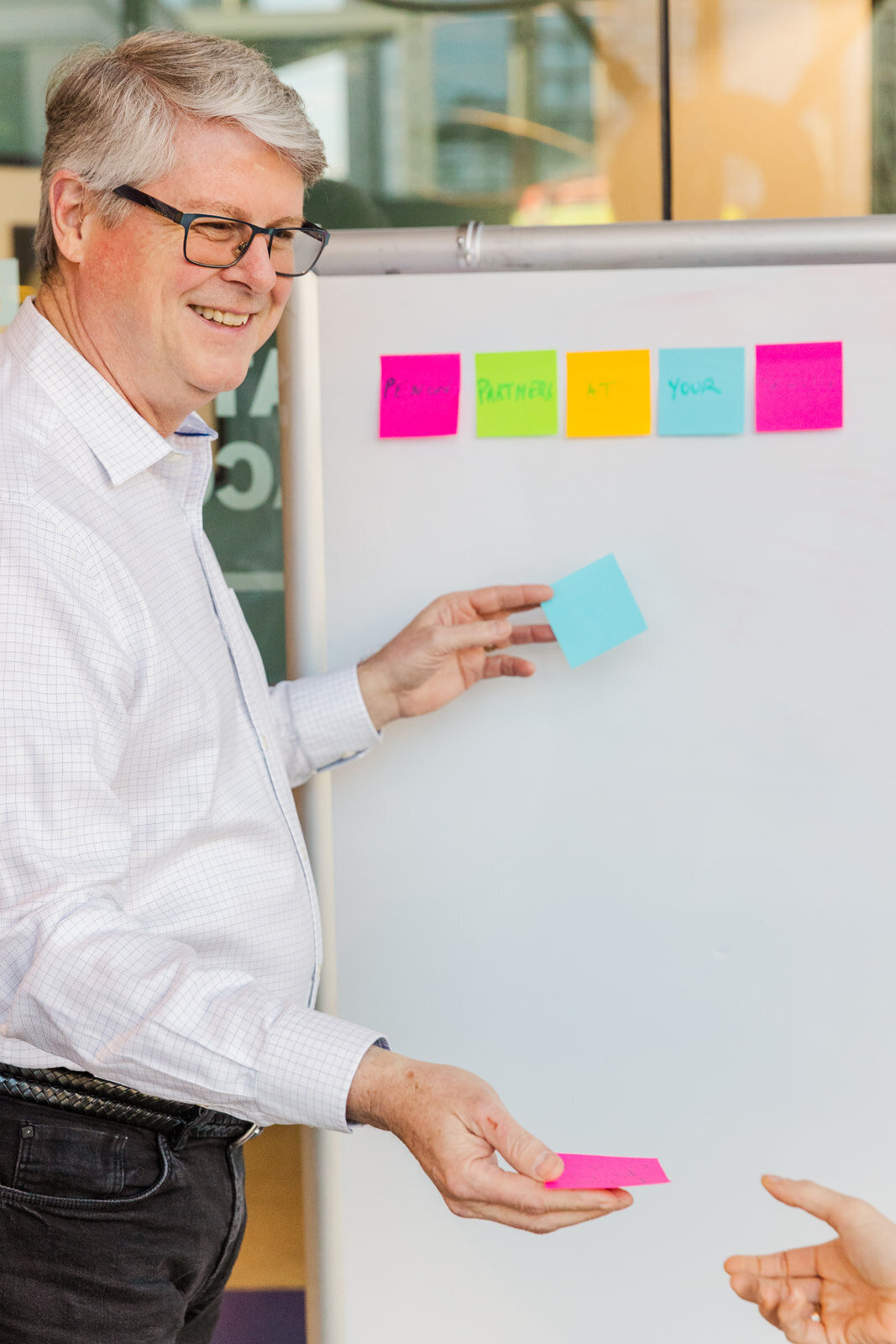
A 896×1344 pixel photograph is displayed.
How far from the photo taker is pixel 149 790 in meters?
0.93

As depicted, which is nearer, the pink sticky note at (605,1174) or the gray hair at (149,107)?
the pink sticky note at (605,1174)

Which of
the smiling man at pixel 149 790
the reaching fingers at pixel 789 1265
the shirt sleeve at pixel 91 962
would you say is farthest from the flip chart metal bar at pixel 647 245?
the reaching fingers at pixel 789 1265

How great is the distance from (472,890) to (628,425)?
512 millimetres

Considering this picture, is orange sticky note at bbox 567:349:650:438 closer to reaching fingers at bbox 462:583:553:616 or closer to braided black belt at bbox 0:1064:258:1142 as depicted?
reaching fingers at bbox 462:583:553:616

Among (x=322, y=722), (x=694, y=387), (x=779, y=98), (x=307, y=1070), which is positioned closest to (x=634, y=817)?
(x=322, y=722)

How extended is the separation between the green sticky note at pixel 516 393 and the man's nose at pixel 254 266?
280mm

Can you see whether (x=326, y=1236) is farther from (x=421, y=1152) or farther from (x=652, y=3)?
(x=652, y=3)

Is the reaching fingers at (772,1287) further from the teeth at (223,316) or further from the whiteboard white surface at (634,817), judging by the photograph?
the teeth at (223,316)

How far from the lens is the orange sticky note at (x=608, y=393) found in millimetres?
1189

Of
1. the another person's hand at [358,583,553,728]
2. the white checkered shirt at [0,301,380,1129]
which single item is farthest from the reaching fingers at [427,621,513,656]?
the white checkered shirt at [0,301,380,1129]

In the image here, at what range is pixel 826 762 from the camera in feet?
3.97

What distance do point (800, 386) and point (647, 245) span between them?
8.1 inches

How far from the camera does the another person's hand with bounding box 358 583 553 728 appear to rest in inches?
47.8

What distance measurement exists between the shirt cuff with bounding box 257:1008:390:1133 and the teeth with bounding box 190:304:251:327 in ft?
1.88
